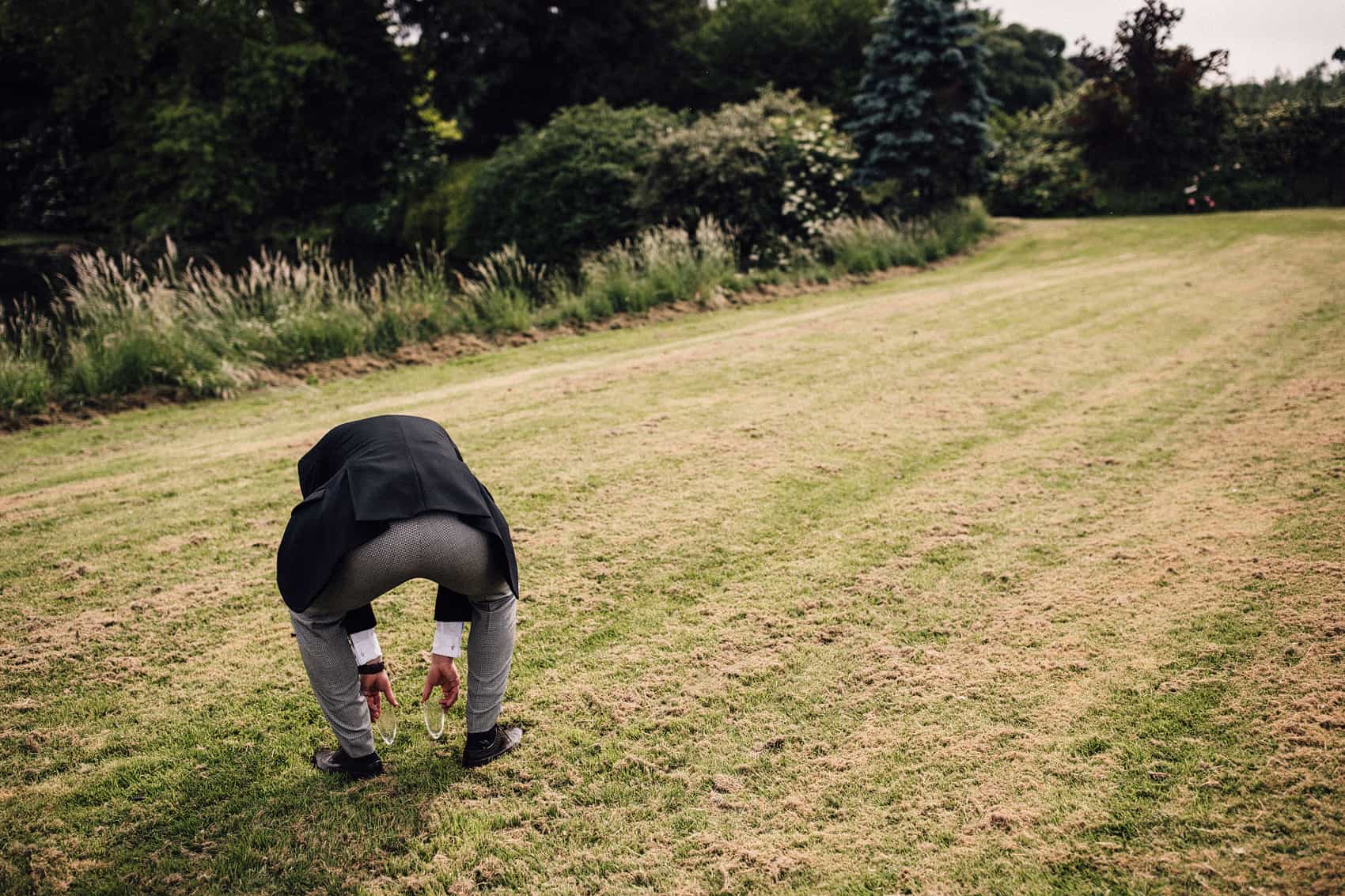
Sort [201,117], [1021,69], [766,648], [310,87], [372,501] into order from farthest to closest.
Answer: [1021,69] < [310,87] < [201,117] < [766,648] < [372,501]

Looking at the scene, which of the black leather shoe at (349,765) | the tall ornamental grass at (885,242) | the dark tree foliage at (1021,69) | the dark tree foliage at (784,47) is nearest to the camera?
the black leather shoe at (349,765)

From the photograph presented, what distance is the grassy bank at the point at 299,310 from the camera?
27.0 ft

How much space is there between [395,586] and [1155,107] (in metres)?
20.7

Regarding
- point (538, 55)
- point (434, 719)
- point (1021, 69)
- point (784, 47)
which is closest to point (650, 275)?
point (434, 719)

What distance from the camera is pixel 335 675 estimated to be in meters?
2.88

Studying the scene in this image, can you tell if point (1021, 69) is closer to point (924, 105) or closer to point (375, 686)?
point (924, 105)

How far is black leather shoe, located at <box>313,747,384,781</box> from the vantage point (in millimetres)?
3125

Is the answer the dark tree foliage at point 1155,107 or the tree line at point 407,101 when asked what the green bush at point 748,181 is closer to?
the tree line at point 407,101

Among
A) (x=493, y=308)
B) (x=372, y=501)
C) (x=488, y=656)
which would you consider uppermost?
(x=493, y=308)

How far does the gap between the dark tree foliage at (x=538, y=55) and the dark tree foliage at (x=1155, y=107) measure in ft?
38.4

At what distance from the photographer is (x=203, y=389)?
8.32 m

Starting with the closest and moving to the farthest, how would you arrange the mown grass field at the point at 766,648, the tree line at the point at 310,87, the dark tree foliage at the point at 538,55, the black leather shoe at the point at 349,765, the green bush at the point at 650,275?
the mown grass field at the point at 766,648 → the black leather shoe at the point at 349,765 → the green bush at the point at 650,275 → the tree line at the point at 310,87 → the dark tree foliage at the point at 538,55

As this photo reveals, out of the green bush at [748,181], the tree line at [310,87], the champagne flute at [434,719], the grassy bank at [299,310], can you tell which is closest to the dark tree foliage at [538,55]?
the tree line at [310,87]

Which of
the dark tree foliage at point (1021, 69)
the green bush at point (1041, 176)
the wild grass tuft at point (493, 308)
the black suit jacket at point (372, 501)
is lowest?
the black suit jacket at point (372, 501)
